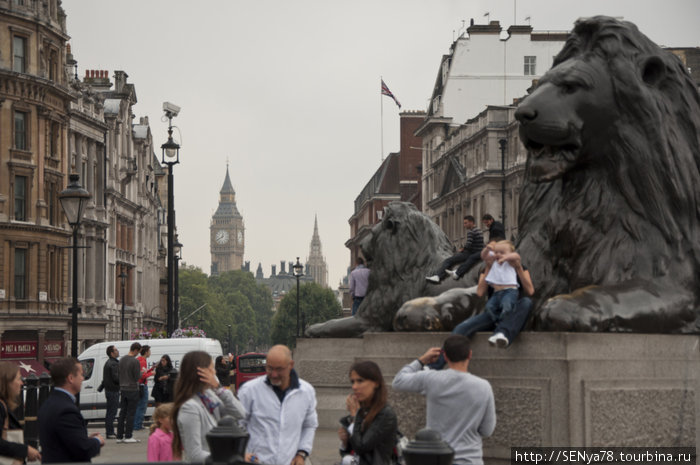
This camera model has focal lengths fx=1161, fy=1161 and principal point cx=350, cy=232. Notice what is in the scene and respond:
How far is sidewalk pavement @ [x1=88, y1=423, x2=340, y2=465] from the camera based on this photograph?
9.77 metres

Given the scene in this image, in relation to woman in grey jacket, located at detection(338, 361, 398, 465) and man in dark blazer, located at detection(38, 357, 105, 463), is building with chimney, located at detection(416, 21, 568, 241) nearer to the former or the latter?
man in dark blazer, located at detection(38, 357, 105, 463)

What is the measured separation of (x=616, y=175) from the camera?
825cm

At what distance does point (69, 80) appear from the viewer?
56781 mm

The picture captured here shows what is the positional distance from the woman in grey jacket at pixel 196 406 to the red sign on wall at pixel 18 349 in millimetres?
42128

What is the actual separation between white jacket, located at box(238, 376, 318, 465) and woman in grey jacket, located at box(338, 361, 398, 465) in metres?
0.54

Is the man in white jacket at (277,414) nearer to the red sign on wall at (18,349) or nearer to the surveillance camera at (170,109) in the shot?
the surveillance camera at (170,109)

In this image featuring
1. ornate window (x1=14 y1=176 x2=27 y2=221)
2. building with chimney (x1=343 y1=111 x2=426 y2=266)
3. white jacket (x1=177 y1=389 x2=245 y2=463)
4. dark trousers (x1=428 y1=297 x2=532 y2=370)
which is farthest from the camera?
building with chimney (x1=343 y1=111 x2=426 y2=266)

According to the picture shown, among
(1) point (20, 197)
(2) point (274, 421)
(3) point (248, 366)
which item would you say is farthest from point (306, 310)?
(2) point (274, 421)

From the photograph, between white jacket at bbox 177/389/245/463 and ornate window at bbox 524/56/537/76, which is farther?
ornate window at bbox 524/56/537/76

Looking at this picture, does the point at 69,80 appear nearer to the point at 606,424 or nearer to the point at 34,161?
the point at 34,161

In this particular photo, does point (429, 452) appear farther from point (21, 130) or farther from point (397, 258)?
point (21, 130)

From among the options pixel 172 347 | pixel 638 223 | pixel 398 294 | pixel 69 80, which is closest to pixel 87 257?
pixel 69 80

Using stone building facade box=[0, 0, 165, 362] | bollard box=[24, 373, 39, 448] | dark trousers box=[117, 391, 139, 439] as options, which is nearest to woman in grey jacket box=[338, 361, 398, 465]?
bollard box=[24, 373, 39, 448]

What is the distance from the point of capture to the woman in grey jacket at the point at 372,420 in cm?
691
